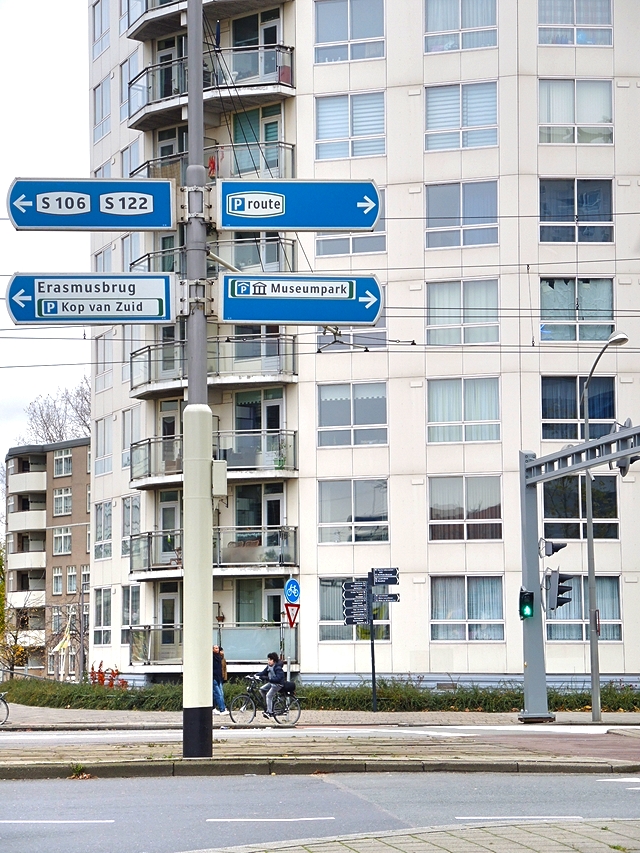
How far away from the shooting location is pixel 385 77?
3931cm

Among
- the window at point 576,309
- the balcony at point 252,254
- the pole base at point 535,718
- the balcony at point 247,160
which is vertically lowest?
the pole base at point 535,718

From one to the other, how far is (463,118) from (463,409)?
8141 millimetres

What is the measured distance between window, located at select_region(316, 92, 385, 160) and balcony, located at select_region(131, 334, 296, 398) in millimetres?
5628

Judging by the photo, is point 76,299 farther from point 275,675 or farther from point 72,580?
point 72,580

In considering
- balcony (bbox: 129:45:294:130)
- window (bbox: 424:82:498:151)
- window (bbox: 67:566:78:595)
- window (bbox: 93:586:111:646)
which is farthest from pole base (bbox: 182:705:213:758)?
window (bbox: 67:566:78:595)

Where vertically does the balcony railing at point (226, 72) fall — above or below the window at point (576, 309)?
above

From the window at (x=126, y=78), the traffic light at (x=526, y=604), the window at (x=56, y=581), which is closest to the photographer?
the traffic light at (x=526, y=604)

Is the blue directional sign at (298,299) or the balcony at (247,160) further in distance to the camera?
the balcony at (247,160)

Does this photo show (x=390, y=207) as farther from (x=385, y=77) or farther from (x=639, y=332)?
Result: (x=639, y=332)

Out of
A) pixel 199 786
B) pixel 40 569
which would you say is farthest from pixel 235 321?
pixel 40 569

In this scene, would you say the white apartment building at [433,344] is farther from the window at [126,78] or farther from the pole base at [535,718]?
the pole base at [535,718]

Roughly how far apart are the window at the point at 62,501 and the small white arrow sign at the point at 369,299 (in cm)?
6399

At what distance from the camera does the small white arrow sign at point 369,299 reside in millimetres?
15648

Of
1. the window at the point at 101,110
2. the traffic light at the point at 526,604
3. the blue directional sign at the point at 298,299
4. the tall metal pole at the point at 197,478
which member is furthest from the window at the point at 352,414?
the blue directional sign at the point at 298,299
